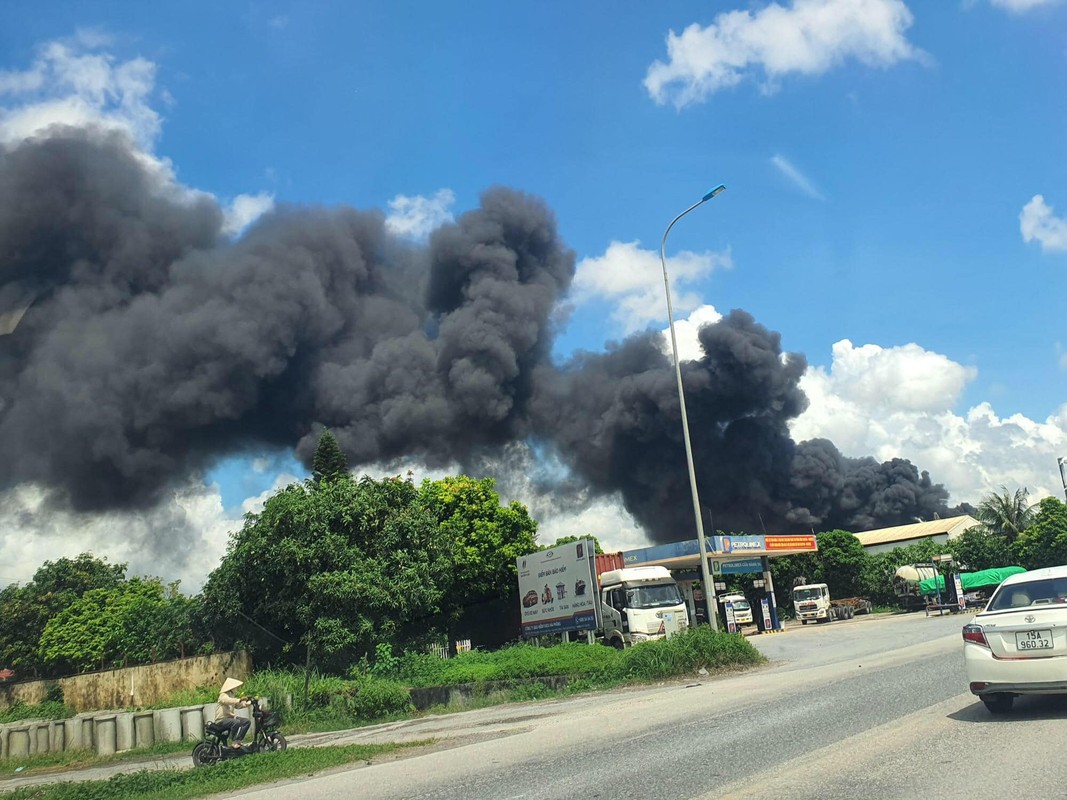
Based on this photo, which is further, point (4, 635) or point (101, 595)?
point (4, 635)

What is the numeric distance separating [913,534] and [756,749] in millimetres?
63770

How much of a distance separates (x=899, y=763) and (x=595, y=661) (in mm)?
11922

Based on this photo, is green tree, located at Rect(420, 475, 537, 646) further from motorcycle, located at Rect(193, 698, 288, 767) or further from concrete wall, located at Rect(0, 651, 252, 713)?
motorcycle, located at Rect(193, 698, 288, 767)

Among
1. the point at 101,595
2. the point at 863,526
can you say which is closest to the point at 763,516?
the point at 863,526

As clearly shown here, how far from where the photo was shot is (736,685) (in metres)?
14.1

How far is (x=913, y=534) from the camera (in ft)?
212

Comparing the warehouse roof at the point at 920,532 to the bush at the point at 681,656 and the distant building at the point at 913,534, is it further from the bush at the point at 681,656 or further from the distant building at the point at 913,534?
the bush at the point at 681,656

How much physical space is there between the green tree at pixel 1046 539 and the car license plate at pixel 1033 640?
148ft

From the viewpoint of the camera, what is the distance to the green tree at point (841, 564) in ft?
164

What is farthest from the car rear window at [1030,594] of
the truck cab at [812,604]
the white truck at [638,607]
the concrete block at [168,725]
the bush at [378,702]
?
the truck cab at [812,604]

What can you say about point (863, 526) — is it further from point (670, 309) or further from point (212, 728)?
point (212, 728)

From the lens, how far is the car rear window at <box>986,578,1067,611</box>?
7877mm

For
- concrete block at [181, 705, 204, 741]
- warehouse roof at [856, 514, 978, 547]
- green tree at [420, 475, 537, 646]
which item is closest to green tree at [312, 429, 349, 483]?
green tree at [420, 475, 537, 646]

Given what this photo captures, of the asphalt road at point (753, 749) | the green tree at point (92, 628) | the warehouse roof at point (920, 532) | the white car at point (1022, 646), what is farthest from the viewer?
the warehouse roof at point (920, 532)
